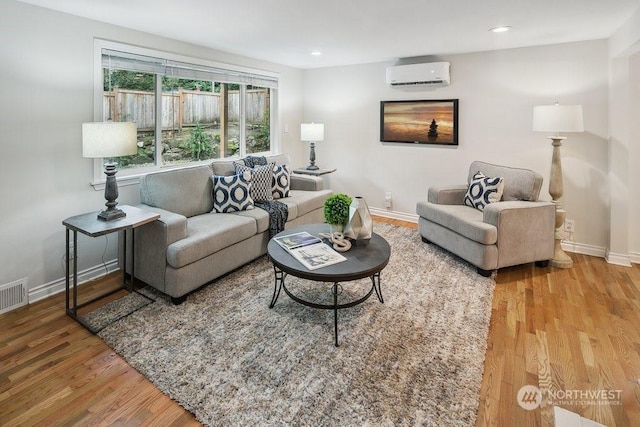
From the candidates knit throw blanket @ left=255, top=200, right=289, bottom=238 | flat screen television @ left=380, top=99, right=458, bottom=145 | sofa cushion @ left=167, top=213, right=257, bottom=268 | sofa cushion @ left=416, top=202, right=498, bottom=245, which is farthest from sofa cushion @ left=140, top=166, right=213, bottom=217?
flat screen television @ left=380, top=99, right=458, bottom=145

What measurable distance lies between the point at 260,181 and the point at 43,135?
75.1 inches

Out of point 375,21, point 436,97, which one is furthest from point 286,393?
point 436,97

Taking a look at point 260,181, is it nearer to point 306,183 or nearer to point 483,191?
point 306,183

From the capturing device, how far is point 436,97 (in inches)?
184

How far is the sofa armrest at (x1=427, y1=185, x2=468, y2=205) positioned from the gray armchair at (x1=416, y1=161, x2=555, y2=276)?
229 mm

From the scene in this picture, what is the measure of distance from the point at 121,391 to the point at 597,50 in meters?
4.95

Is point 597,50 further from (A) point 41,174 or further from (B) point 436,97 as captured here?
(A) point 41,174

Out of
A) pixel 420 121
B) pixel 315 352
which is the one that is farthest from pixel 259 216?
pixel 420 121

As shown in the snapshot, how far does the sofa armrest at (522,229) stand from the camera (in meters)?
3.25

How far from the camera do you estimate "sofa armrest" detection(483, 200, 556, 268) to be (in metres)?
3.25

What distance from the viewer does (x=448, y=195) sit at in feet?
13.5

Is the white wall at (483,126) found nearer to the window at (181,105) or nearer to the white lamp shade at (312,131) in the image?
the white lamp shade at (312,131)

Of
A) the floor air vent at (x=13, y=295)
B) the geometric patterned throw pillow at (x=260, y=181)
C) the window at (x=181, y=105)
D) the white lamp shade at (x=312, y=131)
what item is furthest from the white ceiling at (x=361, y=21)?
the floor air vent at (x=13, y=295)

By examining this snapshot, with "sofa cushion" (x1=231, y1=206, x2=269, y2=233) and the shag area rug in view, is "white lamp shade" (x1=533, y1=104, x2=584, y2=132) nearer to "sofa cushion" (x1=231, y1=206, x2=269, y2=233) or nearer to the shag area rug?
the shag area rug
